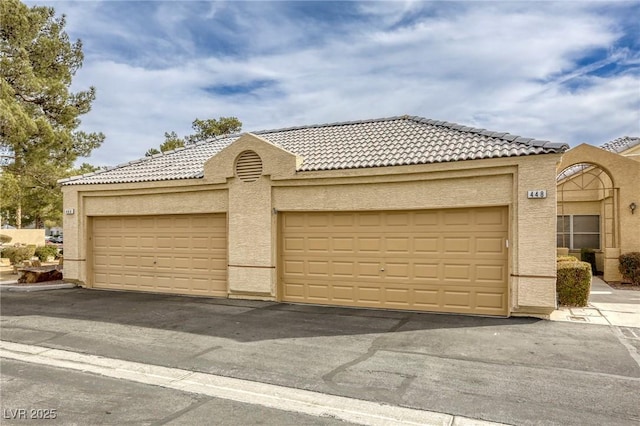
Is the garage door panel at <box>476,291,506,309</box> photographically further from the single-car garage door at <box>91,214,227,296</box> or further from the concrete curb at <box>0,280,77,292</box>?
the concrete curb at <box>0,280,77,292</box>

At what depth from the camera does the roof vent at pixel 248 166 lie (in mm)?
12893

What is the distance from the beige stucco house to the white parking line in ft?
19.1

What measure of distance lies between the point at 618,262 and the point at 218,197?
1486 cm

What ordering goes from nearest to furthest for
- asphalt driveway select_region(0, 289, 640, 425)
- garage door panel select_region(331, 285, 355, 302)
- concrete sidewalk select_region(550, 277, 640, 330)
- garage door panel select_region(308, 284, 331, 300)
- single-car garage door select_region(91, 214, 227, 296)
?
asphalt driveway select_region(0, 289, 640, 425)
concrete sidewalk select_region(550, 277, 640, 330)
garage door panel select_region(331, 285, 355, 302)
garage door panel select_region(308, 284, 331, 300)
single-car garage door select_region(91, 214, 227, 296)

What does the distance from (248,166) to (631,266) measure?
14.1m

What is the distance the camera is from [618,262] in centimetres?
1652

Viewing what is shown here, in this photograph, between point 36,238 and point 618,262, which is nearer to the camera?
point 618,262

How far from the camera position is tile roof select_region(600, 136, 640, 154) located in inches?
860

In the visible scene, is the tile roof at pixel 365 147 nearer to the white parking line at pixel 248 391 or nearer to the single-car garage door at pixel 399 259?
the single-car garage door at pixel 399 259

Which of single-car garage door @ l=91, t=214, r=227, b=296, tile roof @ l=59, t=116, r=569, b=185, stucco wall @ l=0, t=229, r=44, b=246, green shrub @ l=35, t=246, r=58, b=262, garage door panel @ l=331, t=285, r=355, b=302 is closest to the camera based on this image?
tile roof @ l=59, t=116, r=569, b=185

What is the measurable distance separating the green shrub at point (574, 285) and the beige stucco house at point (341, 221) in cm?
207

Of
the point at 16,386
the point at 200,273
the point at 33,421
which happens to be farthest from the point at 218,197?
the point at 33,421

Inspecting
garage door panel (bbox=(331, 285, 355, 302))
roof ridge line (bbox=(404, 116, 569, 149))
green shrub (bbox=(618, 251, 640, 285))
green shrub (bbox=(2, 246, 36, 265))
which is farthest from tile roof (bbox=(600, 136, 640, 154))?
green shrub (bbox=(2, 246, 36, 265))

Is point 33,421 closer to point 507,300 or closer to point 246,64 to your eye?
point 507,300
